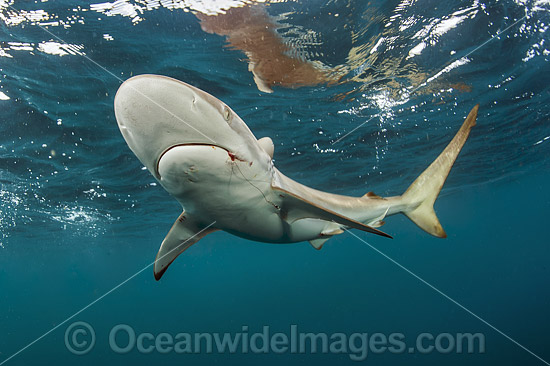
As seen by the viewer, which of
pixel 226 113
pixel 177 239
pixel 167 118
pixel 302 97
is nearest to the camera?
pixel 167 118

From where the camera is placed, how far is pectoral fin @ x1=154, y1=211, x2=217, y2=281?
3.61m

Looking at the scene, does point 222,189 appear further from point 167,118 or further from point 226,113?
point 167,118

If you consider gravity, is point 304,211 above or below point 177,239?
above

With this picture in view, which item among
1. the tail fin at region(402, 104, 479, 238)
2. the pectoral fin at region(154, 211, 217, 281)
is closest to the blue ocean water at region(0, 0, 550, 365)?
the pectoral fin at region(154, 211, 217, 281)

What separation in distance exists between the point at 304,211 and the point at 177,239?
178 cm

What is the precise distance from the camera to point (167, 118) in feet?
6.00

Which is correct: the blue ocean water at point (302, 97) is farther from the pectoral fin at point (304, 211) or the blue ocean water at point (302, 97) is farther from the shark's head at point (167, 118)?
the shark's head at point (167, 118)

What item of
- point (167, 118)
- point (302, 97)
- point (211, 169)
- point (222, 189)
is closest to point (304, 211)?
point (222, 189)

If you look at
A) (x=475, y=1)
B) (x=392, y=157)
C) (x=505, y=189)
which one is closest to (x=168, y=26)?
(x=475, y=1)

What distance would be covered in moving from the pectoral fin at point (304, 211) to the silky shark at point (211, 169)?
0.5 inches

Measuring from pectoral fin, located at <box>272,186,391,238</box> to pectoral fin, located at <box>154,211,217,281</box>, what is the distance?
1159 millimetres

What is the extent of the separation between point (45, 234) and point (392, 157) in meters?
32.8

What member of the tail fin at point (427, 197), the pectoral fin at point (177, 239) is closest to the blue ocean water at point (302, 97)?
the pectoral fin at point (177, 239)

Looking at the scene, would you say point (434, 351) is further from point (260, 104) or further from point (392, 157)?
point (260, 104)
